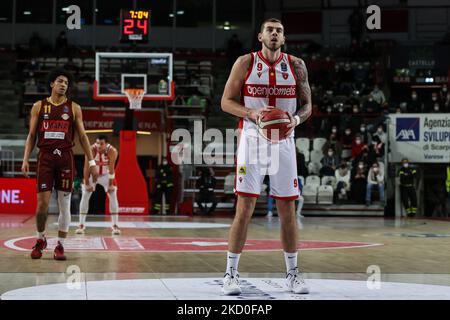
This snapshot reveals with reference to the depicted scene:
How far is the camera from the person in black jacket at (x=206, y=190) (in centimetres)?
2105

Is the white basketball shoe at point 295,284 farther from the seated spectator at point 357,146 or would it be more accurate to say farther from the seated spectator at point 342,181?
the seated spectator at point 357,146

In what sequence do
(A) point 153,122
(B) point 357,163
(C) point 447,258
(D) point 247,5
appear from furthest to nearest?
(D) point 247,5 → (A) point 153,122 → (B) point 357,163 → (C) point 447,258

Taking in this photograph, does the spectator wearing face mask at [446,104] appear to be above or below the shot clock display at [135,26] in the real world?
below

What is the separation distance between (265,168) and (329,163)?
675 inches

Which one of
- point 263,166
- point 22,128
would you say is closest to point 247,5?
point 22,128

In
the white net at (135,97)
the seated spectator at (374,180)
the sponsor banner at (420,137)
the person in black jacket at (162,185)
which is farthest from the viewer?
the sponsor banner at (420,137)

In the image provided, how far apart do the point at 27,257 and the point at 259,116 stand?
4.02 meters

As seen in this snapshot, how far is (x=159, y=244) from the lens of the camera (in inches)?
401

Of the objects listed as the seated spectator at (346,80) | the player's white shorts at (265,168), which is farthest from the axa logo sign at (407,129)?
the player's white shorts at (265,168)

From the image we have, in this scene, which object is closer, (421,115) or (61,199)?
(61,199)

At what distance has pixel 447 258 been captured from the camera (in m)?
8.67

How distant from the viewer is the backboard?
62.8ft

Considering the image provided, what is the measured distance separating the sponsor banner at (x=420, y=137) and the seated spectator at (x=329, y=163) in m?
1.74
